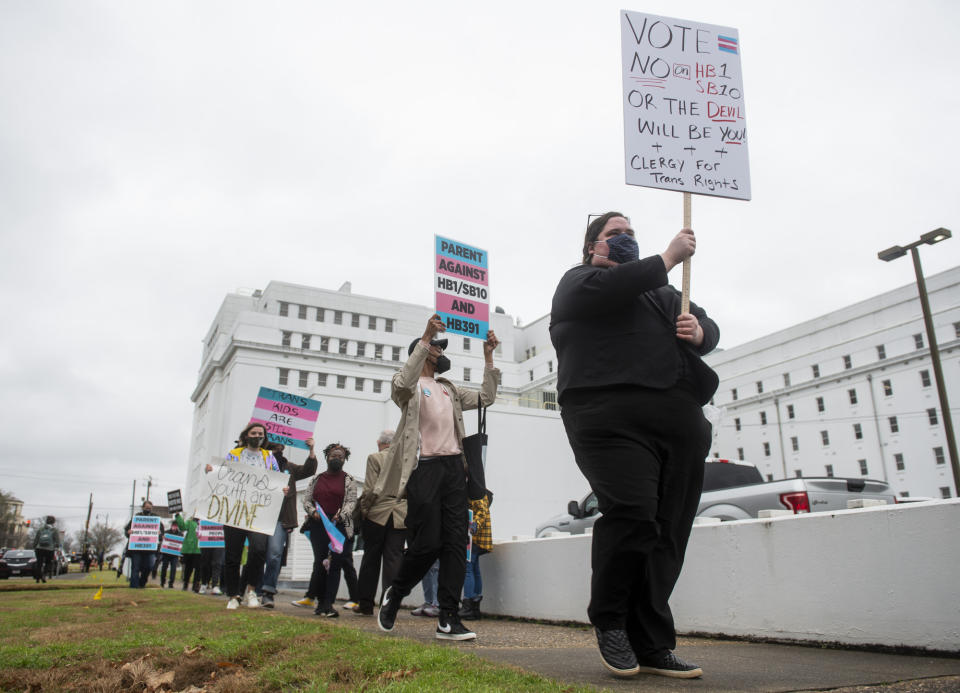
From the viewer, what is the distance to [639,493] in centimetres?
316

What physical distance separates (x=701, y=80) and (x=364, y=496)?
5374 millimetres

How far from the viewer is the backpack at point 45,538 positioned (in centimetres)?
2089

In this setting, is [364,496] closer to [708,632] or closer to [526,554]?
[526,554]

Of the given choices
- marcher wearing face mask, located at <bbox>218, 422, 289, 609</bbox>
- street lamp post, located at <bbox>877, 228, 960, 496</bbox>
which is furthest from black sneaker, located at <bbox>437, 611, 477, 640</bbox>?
A: street lamp post, located at <bbox>877, 228, 960, 496</bbox>

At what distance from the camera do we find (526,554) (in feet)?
24.9

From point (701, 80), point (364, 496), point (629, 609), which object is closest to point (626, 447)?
point (629, 609)

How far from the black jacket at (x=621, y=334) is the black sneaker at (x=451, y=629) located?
2.24 metres

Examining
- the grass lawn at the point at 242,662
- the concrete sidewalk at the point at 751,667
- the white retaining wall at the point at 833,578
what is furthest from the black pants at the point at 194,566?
the white retaining wall at the point at 833,578

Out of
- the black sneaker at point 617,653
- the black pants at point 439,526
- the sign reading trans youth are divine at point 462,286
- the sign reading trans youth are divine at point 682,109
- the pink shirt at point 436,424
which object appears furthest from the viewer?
the sign reading trans youth are divine at point 462,286

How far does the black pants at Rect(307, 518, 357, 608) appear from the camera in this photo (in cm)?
803

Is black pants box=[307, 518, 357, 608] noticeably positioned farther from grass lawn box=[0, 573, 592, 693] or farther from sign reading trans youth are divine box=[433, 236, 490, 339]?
sign reading trans youth are divine box=[433, 236, 490, 339]

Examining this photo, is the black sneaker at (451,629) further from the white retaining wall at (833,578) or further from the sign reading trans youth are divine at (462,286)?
the sign reading trans youth are divine at (462,286)

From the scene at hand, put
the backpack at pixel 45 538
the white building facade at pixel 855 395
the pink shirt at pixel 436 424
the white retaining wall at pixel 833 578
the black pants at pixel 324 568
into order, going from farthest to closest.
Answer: the white building facade at pixel 855 395 < the backpack at pixel 45 538 < the black pants at pixel 324 568 < the pink shirt at pixel 436 424 < the white retaining wall at pixel 833 578

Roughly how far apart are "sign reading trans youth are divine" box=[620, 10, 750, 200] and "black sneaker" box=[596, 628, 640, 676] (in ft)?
7.70
